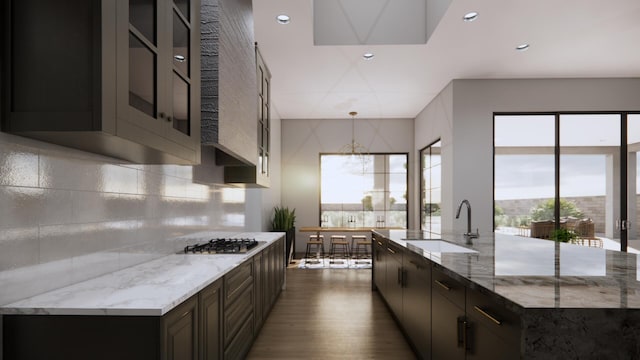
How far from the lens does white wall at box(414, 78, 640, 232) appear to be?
5039 mm

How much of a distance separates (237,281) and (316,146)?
18.6ft

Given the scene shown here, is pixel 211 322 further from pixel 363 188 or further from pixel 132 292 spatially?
pixel 363 188

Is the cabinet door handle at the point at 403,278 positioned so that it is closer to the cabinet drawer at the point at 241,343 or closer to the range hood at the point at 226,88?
the cabinet drawer at the point at 241,343

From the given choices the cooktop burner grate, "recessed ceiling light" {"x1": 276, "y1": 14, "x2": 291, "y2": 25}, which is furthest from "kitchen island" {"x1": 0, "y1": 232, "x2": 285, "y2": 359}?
"recessed ceiling light" {"x1": 276, "y1": 14, "x2": 291, "y2": 25}

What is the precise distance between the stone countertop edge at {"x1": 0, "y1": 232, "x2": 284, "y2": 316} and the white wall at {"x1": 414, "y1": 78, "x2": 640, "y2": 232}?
4.00 metres

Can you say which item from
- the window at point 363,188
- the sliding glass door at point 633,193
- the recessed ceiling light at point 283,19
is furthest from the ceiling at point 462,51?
the window at point 363,188

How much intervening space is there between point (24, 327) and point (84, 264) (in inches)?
16.9

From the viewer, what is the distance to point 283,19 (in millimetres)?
3404

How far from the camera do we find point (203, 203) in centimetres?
316

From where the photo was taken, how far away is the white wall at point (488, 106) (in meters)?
5.04

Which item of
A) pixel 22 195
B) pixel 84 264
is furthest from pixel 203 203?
pixel 22 195

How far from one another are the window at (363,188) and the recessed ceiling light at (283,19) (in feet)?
14.6

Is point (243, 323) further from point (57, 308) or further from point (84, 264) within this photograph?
point (57, 308)

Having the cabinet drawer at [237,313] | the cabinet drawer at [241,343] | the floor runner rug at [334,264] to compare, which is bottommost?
the floor runner rug at [334,264]
